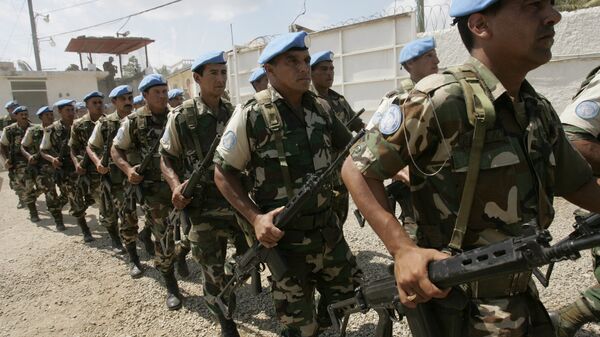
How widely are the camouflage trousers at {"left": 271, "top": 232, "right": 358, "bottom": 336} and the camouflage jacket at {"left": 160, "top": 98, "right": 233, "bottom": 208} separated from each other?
1.23m

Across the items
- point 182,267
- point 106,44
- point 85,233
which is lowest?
point 85,233

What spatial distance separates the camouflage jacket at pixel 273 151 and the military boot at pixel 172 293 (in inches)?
84.1

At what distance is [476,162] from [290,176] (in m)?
1.34

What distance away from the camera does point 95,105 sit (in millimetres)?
6309

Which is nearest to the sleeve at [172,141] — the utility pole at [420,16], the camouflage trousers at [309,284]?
the camouflage trousers at [309,284]

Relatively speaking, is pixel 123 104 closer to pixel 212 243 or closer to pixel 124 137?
pixel 124 137

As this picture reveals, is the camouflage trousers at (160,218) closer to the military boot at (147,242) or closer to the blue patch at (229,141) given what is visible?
the military boot at (147,242)

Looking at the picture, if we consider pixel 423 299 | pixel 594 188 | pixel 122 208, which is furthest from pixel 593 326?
pixel 122 208

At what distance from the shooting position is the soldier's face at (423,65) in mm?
4320

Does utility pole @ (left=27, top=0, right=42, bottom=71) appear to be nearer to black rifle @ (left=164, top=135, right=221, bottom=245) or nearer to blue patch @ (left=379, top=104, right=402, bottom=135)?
black rifle @ (left=164, top=135, right=221, bottom=245)

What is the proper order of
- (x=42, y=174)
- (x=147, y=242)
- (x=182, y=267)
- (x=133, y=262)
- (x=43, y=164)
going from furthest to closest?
(x=43, y=164)
(x=42, y=174)
(x=147, y=242)
(x=133, y=262)
(x=182, y=267)

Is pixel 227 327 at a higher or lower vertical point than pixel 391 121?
lower

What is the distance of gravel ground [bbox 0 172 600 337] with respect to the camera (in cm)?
373

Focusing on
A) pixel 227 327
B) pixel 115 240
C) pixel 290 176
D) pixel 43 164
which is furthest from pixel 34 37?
pixel 290 176
